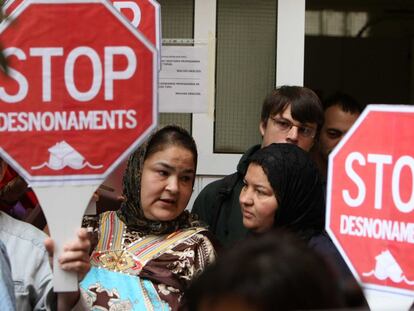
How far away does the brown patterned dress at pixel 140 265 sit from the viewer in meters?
3.40

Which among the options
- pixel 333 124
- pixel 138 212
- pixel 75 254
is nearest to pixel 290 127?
pixel 333 124

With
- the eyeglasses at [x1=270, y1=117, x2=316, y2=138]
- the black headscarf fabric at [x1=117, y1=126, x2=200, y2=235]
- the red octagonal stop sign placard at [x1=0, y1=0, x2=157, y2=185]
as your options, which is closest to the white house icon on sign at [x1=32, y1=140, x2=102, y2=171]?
the red octagonal stop sign placard at [x1=0, y1=0, x2=157, y2=185]

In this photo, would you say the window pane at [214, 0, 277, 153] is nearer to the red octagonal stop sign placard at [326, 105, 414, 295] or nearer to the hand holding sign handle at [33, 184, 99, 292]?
the red octagonal stop sign placard at [326, 105, 414, 295]

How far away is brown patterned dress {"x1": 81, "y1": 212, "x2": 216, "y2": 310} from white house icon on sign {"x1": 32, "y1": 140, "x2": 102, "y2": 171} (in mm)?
678

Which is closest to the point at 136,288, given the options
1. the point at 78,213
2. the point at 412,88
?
the point at 78,213

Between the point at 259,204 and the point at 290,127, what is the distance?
0.79 m

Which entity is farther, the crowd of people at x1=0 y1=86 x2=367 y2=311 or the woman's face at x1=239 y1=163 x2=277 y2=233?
the woman's face at x1=239 y1=163 x2=277 y2=233

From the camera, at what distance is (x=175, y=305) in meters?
3.43

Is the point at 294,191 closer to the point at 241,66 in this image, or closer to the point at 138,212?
the point at 138,212

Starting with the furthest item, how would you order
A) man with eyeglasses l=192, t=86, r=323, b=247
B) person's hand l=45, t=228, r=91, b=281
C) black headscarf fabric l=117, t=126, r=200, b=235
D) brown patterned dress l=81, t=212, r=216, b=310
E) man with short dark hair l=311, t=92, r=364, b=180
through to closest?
man with short dark hair l=311, t=92, r=364, b=180 < man with eyeglasses l=192, t=86, r=323, b=247 < black headscarf fabric l=117, t=126, r=200, b=235 < brown patterned dress l=81, t=212, r=216, b=310 < person's hand l=45, t=228, r=91, b=281

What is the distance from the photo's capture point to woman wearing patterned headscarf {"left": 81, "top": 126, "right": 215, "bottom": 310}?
3.43 meters

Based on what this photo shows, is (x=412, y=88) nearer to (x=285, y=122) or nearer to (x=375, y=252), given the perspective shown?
(x=285, y=122)

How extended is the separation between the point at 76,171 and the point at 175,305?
80 cm

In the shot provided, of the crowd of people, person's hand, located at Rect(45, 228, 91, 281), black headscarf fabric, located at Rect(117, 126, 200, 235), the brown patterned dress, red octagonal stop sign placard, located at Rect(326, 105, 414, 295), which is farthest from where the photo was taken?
black headscarf fabric, located at Rect(117, 126, 200, 235)
